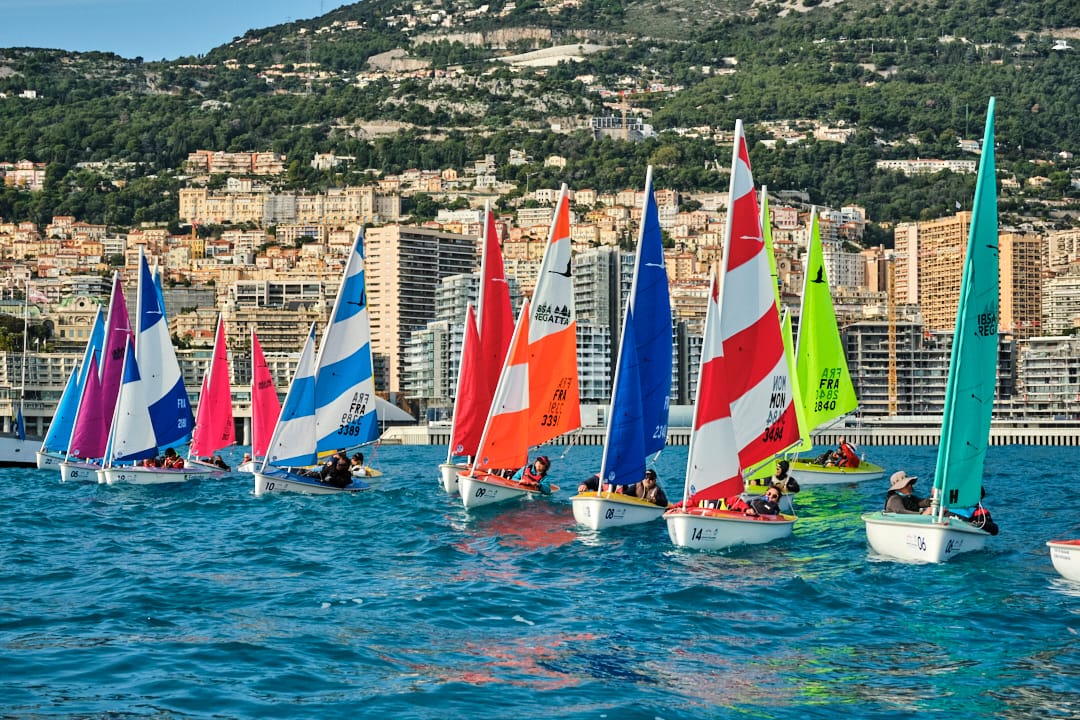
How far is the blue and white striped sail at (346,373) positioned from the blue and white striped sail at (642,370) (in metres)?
10.6

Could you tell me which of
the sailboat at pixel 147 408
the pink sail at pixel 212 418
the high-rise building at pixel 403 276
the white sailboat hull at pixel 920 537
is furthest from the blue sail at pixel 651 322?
the high-rise building at pixel 403 276

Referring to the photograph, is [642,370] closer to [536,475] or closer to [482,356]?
[536,475]

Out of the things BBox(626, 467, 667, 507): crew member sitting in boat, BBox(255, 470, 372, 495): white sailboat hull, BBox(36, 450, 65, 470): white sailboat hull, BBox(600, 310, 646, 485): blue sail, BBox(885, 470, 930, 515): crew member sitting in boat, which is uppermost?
BBox(600, 310, 646, 485): blue sail

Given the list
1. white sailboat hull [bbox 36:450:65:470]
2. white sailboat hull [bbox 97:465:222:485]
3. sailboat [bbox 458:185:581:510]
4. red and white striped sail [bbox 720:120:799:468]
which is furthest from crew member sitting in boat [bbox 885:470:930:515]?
white sailboat hull [bbox 36:450:65:470]

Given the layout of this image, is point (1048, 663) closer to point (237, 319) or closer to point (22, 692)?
point (22, 692)

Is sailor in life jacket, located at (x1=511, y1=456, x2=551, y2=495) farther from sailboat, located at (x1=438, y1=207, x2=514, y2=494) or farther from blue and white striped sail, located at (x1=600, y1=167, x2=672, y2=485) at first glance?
blue and white striped sail, located at (x1=600, y1=167, x2=672, y2=485)

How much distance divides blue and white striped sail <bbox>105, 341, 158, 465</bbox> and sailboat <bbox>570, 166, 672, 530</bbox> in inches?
707

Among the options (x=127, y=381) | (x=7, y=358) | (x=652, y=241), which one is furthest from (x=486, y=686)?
(x=7, y=358)

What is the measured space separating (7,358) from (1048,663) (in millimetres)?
133356

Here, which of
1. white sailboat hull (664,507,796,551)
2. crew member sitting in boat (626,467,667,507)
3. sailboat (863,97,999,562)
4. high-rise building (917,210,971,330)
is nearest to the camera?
sailboat (863,97,999,562)

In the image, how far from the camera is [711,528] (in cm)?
2631

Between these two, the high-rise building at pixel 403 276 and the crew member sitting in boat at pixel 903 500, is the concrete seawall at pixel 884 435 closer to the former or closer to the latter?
the high-rise building at pixel 403 276

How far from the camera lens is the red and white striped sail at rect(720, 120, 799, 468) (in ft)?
88.7

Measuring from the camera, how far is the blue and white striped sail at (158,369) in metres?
44.8
